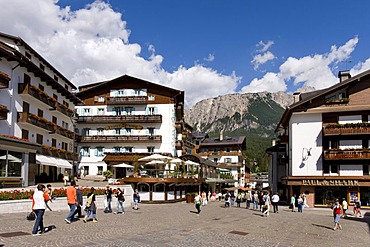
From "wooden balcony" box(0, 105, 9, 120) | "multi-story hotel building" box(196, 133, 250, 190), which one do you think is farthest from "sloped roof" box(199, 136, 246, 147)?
"wooden balcony" box(0, 105, 9, 120)

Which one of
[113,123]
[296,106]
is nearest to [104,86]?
[113,123]

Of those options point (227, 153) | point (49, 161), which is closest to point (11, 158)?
point (49, 161)

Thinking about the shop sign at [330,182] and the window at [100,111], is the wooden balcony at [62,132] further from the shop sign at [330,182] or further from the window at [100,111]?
the shop sign at [330,182]

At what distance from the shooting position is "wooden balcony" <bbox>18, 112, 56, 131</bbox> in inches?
1458

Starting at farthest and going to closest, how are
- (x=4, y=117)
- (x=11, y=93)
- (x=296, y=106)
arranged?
(x=296, y=106)
(x=11, y=93)
(x=4, y=117)

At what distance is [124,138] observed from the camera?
57906 millimetres

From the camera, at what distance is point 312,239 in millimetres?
16922

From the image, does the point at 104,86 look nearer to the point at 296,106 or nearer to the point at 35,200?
the point at 296,106

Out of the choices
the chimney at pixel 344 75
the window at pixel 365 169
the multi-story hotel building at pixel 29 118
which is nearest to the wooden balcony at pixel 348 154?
the window at pixel 365 169

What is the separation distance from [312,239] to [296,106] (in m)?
27.3

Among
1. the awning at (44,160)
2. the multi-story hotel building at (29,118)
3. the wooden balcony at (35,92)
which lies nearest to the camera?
the multi-story hotel building at (29,118)

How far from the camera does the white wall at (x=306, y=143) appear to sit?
41781 mm

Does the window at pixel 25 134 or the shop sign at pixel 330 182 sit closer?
the window at pixel 25 134

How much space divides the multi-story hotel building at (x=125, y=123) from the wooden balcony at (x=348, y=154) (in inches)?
940
